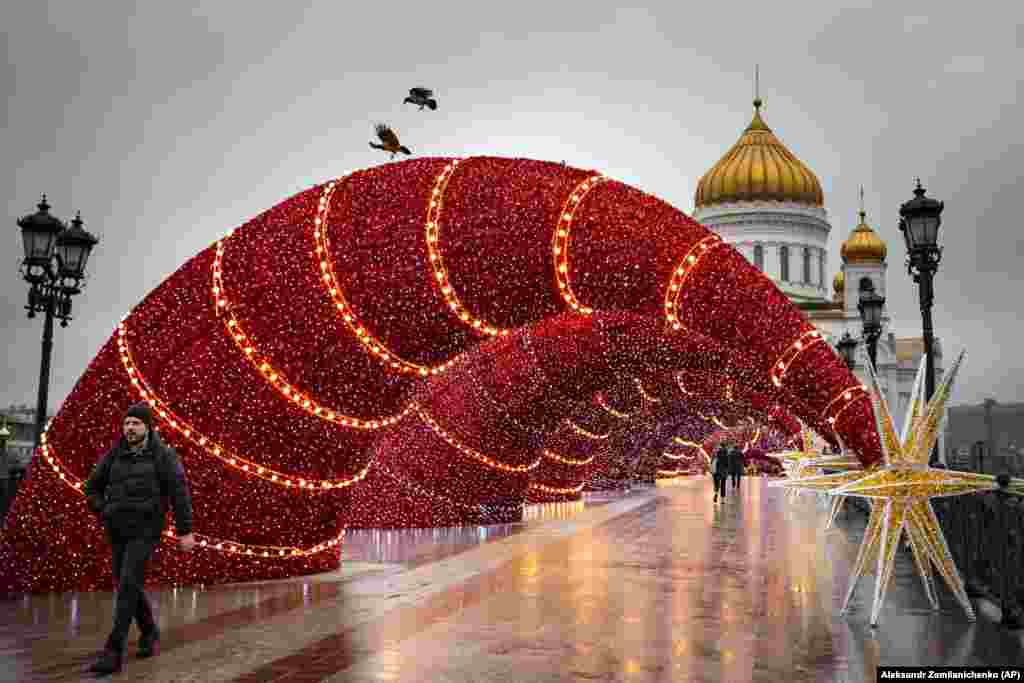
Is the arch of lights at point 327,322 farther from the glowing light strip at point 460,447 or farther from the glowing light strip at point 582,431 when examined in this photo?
the glowing light strip at point 582,431

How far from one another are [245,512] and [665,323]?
12.3 ft

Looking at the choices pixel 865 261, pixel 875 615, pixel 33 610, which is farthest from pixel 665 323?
pixel 865 261

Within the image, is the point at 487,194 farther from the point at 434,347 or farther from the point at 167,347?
the point at 167,347

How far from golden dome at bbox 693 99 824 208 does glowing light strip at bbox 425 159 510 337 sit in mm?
54476

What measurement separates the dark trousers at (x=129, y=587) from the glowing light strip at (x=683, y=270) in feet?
13.3

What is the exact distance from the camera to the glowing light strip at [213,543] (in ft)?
28.8

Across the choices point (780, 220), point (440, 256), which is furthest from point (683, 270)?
point (780, 220)

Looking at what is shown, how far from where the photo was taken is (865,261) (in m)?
55.0

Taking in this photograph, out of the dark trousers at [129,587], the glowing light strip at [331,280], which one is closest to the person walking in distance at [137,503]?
the dark trousers at [129,587]

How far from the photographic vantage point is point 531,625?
23.2ft

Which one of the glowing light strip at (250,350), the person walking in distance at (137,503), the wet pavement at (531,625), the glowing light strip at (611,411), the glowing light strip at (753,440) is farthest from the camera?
the glowing light strip at (753,440)

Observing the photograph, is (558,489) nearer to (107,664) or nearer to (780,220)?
(107,664)

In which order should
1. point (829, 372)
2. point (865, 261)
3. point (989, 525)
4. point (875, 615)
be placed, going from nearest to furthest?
point (875, 615) < point (829, 372) < point (989, 525) < point (865, 261)

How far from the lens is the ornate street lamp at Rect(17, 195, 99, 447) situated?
1139cm
